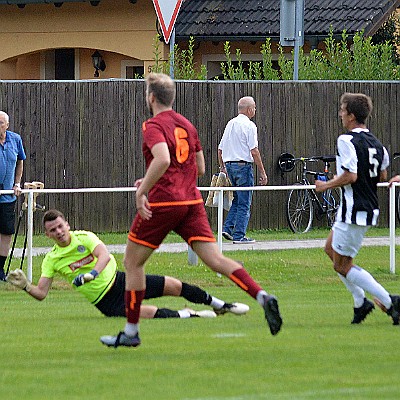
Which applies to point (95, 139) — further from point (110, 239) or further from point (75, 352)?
point (75, 352)

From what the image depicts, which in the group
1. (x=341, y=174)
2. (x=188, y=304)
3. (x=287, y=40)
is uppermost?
(x=287, y=40)

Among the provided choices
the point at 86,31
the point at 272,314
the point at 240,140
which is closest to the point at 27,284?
the point at 272,314

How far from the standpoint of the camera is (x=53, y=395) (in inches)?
285

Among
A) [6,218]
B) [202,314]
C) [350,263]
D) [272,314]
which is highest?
[6,218]

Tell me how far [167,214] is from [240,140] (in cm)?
911

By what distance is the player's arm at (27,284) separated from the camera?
32.2 ft

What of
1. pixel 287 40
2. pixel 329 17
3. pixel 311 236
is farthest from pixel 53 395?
pixel 329 17

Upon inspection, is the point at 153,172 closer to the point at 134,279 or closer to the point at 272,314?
the point at 134,279

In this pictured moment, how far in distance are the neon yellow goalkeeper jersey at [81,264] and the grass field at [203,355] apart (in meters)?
0.29

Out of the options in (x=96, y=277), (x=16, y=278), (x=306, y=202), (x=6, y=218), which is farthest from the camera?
(x=306, y=202)

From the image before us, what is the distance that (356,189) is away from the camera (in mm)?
10070

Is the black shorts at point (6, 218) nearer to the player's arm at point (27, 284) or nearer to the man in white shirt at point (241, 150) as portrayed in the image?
the man in white shirt at point (241, 150)

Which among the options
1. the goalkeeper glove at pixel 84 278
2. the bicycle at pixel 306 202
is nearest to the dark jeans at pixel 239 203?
the bicycle at pixel 306 202

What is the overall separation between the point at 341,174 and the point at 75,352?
8.29 feet
